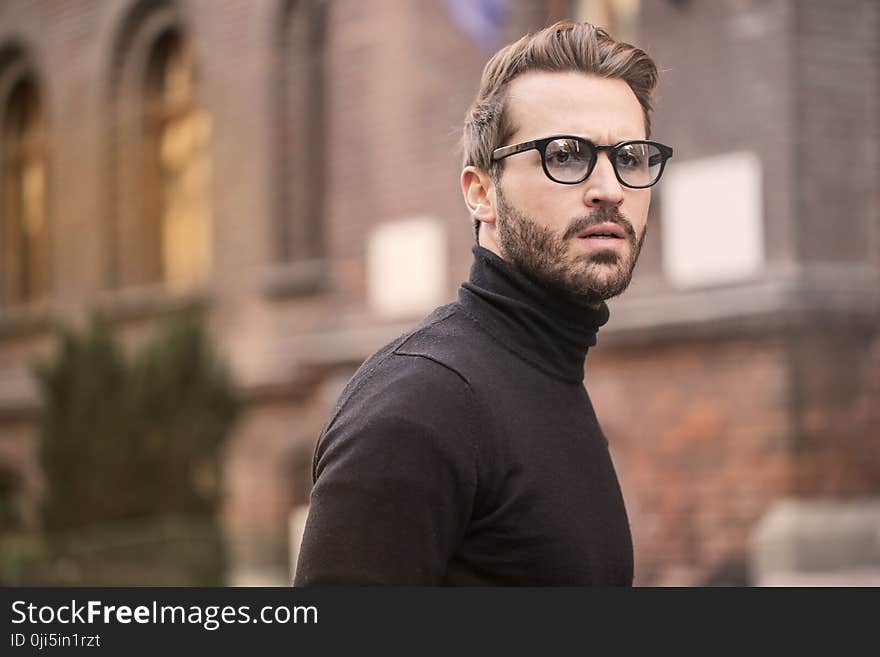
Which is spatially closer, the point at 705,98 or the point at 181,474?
the point at 705,98

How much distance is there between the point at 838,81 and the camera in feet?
26.6

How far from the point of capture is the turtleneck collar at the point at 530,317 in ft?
6.42

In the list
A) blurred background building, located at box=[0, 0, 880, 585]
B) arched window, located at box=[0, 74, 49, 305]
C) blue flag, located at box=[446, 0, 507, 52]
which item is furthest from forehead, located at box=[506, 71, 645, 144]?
arched window, located at box=[0, 74, 49, 305]

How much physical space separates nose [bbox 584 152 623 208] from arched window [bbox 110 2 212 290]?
36.6 ft

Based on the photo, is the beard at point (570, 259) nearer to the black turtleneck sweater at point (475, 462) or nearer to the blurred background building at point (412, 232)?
the black turtleneck sweater at point (475, 462)

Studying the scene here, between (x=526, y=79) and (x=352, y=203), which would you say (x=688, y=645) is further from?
(x=352, y=203)

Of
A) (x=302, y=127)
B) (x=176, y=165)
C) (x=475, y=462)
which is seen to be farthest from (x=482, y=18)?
(x=475, y=462)

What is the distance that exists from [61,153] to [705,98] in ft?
25.2

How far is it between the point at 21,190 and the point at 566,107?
14.0m

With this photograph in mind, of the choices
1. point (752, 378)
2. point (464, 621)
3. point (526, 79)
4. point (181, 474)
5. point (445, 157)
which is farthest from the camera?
point (181, 474)

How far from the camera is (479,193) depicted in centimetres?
208

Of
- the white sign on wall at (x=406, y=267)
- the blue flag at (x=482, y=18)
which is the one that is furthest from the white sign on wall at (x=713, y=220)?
the white sign on wall at (x=406, y=267)

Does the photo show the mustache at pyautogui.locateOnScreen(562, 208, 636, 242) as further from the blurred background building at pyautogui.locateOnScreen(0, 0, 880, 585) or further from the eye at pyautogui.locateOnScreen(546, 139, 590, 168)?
the blurred background building at pyautogui.locateOnScreen(0, 0, 880, 585)

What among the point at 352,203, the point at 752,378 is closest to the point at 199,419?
the point at 352,203
